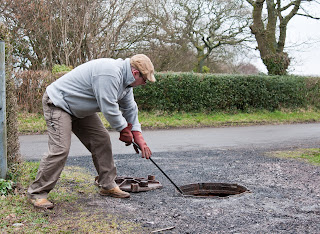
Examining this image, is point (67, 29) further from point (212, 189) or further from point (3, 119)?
point (212, 189)

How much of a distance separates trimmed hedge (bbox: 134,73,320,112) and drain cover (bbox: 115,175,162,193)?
10.0 meters

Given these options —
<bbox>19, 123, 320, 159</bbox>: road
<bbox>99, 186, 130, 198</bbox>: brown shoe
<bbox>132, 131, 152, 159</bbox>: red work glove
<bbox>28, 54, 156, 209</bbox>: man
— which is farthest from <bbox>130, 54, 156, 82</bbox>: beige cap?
<bbox>19, 123, 320, 159</bbox>: road

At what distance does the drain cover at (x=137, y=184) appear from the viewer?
16.1 feet

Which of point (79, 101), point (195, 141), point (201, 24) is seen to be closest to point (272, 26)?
point (201, 24)

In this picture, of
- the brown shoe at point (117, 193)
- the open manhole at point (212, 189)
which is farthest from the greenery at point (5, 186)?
the open manhole at point (212, 189)

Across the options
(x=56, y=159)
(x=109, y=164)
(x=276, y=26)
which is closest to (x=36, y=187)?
(x=56, y=159)

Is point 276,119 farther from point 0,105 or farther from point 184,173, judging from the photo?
point 0,105

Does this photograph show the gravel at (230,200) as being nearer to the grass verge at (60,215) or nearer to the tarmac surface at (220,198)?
the tarmac surface at (220,198)

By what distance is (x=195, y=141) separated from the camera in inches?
405

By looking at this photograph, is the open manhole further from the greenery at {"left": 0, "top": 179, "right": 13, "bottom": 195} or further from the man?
the greenery at {"left": 0, "top": 179, "right": 13, "bottom": 195}

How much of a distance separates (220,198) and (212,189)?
2.28ft

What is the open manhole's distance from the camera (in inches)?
204

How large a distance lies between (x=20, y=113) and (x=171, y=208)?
35.2 ft

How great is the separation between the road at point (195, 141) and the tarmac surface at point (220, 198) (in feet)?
0.08
